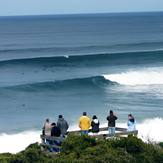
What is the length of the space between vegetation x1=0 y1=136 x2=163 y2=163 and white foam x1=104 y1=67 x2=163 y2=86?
35.4 metres

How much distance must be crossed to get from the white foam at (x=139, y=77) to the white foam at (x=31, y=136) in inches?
725

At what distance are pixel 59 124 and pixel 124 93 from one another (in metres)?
26.0

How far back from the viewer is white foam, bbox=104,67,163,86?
5081 centimetres

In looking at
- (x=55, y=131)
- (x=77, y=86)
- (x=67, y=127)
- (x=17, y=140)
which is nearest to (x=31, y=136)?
(x=17, y=140)

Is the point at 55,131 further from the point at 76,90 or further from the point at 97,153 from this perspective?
the point at 76,90

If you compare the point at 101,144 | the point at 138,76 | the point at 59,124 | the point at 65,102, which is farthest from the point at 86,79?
the point at 101,144

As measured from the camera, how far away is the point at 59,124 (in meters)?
18.6

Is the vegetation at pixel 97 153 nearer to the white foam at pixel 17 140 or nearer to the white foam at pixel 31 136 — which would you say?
the white foam at pixel 31 136

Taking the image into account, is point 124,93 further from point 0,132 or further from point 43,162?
point 43,162

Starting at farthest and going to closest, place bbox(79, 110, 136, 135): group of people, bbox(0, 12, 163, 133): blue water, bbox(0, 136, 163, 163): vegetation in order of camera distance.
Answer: bbox(0, 12, 163, 133): blue water
bbox(79, 110, 136, 135): group of people
bbox(0, 136, 163, 163): vegetation

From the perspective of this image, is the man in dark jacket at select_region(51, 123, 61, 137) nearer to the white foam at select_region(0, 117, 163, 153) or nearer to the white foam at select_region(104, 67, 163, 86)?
the white foam at select_region(0, 117, 163, 153)

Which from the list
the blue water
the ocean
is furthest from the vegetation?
the blue water

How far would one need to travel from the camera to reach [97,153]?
562 inches

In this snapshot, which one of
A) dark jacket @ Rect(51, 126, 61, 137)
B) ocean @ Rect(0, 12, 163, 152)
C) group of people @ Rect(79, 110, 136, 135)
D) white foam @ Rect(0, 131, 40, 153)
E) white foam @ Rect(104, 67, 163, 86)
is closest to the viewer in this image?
dark jacket @ Rect(51, 126, 61, 137)
